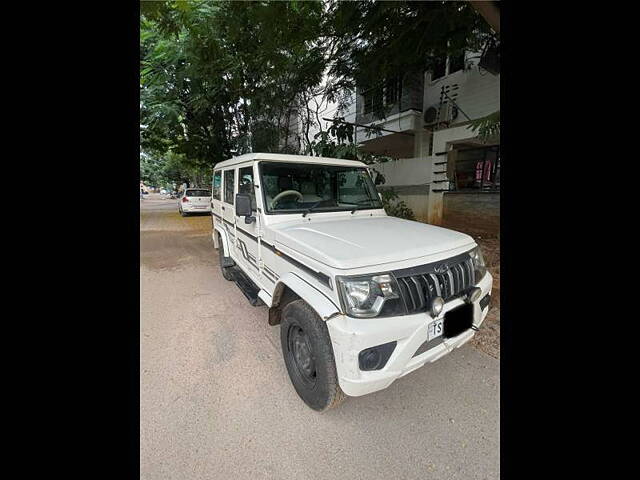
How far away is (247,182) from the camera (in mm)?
3209

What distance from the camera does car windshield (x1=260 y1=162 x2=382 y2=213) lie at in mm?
2914

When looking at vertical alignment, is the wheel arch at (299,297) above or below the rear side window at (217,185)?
below

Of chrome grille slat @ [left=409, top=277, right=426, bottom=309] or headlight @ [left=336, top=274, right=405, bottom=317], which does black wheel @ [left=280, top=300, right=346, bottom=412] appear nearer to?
headlight @ [left=336, top=274, right=405, bottom=317]

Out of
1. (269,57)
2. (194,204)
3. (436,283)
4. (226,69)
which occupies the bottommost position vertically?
(436,283)

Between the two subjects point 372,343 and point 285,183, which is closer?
point 372,343

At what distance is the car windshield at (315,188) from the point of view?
9.56 ft

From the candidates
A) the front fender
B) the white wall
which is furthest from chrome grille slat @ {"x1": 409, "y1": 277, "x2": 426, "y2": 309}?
the white wall

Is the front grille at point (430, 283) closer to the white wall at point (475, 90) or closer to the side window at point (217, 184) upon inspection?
the side window at point (217, 184)

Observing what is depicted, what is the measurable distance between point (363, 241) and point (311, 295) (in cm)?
56

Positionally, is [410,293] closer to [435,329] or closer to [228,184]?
[435,329]

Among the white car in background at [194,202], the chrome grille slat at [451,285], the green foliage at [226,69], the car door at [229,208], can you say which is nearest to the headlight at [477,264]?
the chrome grille slat at [451,285]

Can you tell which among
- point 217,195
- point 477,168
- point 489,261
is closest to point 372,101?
point 477,168

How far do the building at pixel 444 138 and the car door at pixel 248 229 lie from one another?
14.3ft
